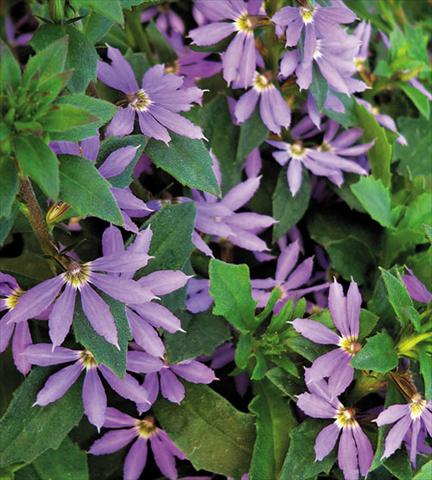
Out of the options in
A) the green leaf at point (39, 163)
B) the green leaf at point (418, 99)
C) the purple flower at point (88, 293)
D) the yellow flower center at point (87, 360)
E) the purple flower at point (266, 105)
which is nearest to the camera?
the green leaf at point (39, 163)

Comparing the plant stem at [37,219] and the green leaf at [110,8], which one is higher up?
the green leaf at [110,8]

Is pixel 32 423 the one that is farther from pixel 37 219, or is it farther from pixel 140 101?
pixel 140 101

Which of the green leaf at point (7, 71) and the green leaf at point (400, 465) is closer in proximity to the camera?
the green leaf at point (7, 71)

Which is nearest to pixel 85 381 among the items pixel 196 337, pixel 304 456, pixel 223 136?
pixel 196 337

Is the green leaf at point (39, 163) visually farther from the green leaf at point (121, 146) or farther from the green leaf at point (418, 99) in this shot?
the green leaf at point (418, 99)

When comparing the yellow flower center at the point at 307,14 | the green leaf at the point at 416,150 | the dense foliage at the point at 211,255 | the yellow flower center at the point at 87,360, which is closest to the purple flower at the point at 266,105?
the dense foliage at the point at 211,255

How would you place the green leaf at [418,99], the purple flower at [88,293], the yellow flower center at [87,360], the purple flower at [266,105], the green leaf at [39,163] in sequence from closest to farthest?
1. the green leaf at [39,163]
2. the purple flower at [88,293]
3. the yellow flower center at [87,360]
4. the purple flower at [266,105]
5. the green leaf at [418,99]

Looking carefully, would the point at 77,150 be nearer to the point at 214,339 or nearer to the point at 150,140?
the point at 150,140
